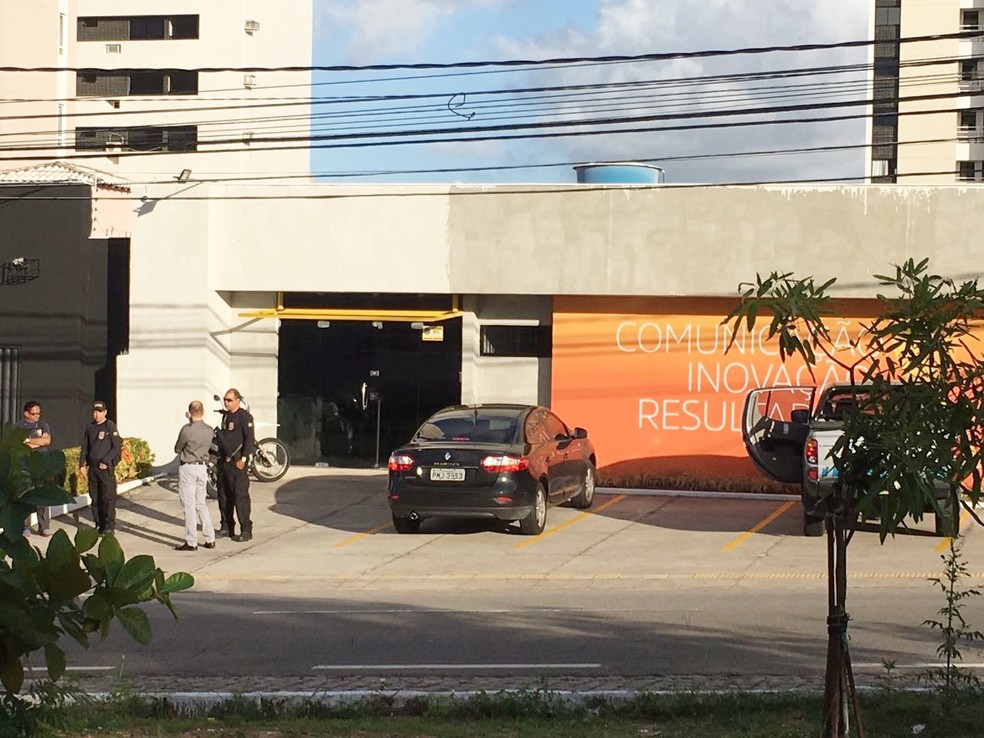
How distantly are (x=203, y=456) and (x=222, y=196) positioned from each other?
783 cm

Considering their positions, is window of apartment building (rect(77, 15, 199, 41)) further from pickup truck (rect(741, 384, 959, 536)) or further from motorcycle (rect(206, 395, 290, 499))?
pickup truck (rect(741, 384, 959, 536))

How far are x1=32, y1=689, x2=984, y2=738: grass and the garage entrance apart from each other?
15378mm

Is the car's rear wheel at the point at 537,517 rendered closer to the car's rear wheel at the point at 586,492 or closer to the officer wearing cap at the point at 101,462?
the car's rear wheel at the point at 586,492

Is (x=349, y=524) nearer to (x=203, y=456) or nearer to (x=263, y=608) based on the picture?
(x=203, y=456)

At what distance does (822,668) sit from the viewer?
9.50 meters

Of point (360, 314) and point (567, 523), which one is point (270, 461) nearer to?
point (360, 314)

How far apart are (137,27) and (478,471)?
5352 centimetres

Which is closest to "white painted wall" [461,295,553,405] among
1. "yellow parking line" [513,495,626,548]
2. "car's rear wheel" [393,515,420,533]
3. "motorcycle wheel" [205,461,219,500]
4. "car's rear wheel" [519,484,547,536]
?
"yellow parking line" [513,495,626,548]

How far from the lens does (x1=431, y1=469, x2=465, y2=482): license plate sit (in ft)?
54.2

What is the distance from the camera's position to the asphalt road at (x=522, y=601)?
9.69 metres

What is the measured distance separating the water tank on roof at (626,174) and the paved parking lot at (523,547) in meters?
5.76

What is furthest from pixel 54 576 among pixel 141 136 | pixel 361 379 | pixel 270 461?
pixel 141 136

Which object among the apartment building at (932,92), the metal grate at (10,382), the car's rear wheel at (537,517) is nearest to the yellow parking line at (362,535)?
the car's rear wheel at (537,517)

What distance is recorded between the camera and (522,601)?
1314 centimetres
